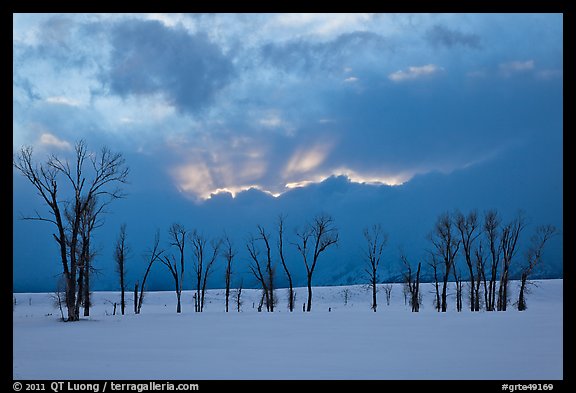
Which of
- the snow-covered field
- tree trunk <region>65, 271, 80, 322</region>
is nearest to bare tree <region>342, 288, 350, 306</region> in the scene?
tree trunk <region>65, 271, 80, 322</region>

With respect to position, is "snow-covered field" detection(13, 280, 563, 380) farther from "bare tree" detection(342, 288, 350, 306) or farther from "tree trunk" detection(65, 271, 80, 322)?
"bare tree" detection(342, 288, 350, 306)

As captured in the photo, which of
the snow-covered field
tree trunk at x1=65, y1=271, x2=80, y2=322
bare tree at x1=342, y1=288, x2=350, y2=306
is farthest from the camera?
bare tree at x1=342, y1=288, x2=350, y2=306

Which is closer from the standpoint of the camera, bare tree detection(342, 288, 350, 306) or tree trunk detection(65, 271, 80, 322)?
tree trunk detection(65, 271, 80, 322)

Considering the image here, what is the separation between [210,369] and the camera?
11.2 metres

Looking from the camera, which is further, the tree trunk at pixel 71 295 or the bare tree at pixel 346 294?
the bare tree at pixel 346 294

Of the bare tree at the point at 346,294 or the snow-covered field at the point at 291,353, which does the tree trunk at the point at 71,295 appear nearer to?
the snow-covered field at the point at 291,353

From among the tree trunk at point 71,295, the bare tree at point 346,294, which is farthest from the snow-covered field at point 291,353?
the bare tree at point 346,294

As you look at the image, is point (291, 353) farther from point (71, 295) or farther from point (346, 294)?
point (346, 294)

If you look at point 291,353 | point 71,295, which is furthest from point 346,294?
point 291,353

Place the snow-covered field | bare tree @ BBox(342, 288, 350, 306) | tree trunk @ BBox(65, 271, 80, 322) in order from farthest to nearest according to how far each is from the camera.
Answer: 1. bare tree @ BBox(342, 288, 350, 306)
2. tree trunk @ BBox(65, 271, 80, 322)
3. the snow-covered field
